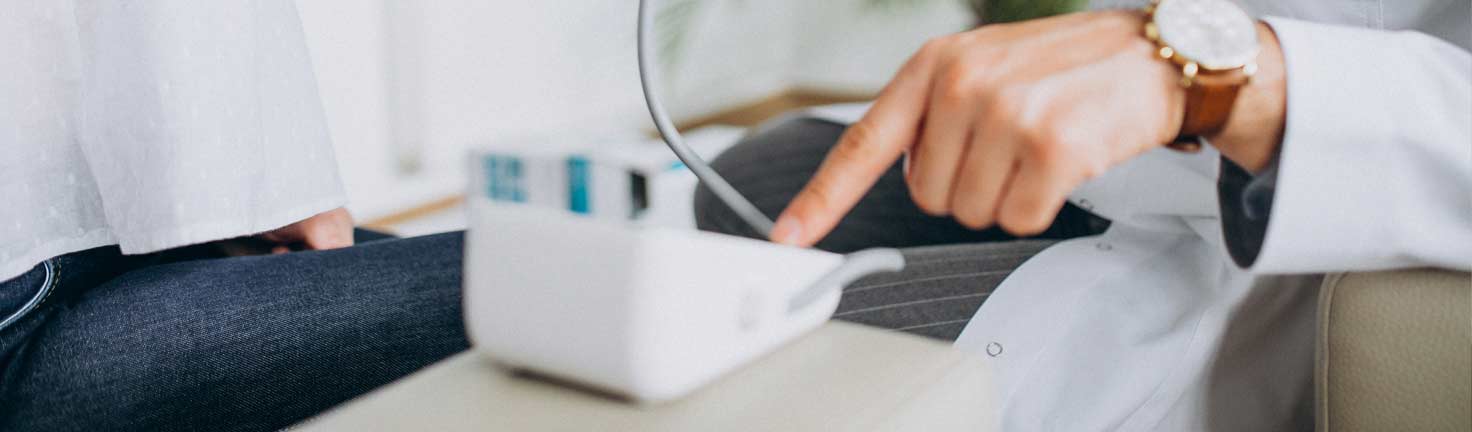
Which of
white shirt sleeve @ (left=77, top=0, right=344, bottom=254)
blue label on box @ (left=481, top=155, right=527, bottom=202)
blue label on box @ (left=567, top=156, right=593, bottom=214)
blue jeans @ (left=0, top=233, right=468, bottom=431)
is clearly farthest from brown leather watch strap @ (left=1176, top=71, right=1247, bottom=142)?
blue label on box @ (left=481, top=155, right=527, bottom=202)

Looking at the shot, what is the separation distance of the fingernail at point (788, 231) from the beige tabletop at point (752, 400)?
5 centimetres

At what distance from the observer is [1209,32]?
486 millimetres

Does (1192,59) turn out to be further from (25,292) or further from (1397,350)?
(25,292)

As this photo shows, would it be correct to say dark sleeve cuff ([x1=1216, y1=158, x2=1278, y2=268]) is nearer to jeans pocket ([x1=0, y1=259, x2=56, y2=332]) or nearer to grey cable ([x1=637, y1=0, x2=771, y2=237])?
grey cable ([x1=637, y1=0, x2=771, y2=237])

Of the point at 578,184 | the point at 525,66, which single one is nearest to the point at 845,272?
the point at 578,184

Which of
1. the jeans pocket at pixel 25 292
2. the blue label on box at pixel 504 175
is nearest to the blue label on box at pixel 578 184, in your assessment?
the blue label on box at pixel 504 175

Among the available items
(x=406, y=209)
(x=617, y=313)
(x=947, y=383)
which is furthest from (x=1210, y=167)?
(x=406, y=209)

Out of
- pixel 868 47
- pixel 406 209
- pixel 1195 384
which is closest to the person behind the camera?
pixel 1195 384

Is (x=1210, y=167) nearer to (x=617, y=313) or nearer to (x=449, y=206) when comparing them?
(x=617, y=313)

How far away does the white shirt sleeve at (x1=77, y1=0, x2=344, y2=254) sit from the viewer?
617mm

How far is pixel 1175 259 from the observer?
2.07ft

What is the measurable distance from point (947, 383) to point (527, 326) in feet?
0.51

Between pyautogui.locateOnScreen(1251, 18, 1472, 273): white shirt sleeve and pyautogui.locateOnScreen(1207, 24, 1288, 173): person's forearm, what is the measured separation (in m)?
0.01

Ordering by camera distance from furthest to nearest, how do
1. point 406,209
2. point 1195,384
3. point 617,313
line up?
point 406,209, point 1195,384, point 617,313
